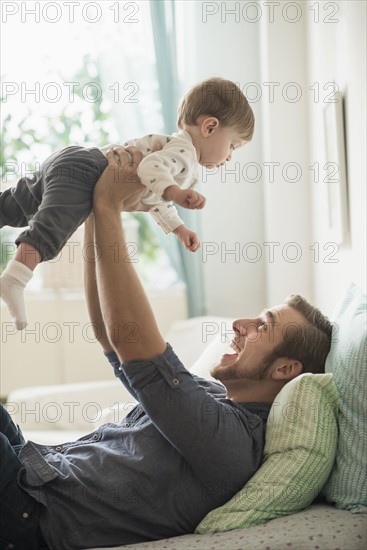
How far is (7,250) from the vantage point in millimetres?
3990

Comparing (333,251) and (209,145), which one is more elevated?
(209,145)

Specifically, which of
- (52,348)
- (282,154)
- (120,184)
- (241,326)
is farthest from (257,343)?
(52,348)

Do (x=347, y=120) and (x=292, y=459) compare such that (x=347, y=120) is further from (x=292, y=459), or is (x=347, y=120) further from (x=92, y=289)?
(x=292, y=459)

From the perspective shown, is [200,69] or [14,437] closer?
[14,437]

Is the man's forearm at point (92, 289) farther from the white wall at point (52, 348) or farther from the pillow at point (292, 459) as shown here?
the white wall at point (52, 348)

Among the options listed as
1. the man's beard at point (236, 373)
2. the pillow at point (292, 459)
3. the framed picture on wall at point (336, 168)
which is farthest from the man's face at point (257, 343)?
the framed picture on wall at point (336, 168)

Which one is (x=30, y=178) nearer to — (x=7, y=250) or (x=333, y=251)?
(x=333, y=251)

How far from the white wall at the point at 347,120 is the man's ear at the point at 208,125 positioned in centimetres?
52

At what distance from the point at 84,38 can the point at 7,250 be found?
1245 millimetres

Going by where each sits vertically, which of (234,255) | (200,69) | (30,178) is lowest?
(234,255)

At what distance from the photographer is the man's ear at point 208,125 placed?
6.23 ft

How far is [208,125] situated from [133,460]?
0.87m

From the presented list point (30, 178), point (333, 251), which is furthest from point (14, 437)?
point (333, 251)

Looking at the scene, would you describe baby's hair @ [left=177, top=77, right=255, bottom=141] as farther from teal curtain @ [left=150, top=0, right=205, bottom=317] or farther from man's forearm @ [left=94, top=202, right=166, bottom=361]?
teal curtain @ [left=150, top=0, right=205, bottom=317]
